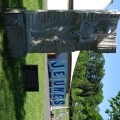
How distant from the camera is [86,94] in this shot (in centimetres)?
6419

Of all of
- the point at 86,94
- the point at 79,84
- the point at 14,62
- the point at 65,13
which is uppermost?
the point at 65,13

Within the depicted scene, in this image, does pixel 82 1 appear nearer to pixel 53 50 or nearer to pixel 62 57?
pixel 62 57

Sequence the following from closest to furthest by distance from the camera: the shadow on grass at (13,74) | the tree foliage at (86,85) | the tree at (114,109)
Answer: the shadow on grass at (13,74), the tree at (114,109), the tree foliage at (86,85)

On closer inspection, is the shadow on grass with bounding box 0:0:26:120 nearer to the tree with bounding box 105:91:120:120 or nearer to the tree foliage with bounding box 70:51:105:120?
the tree with bounding box 105:91:120:120

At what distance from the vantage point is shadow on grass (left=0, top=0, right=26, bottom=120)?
35.4 ft

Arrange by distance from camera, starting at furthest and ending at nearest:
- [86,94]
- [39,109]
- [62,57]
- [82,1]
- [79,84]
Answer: [86,94] → [79,84] → [82,1] → [62,57] → [39,109]

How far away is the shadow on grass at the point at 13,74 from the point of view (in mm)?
10797

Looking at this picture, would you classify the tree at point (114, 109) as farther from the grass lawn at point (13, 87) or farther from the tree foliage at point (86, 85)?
the tree foliage at point (86, 85)

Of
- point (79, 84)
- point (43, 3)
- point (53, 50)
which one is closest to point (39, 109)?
point (43, 3)

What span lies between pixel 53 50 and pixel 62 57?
33.0ft

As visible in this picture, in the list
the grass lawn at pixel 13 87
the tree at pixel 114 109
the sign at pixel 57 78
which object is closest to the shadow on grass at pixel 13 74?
the grass lawn at pixel 13 87

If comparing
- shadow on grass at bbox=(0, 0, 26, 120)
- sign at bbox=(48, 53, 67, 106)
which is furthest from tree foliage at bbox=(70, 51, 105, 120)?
shadow on grass at bbox=(0, 0, 26, 120)

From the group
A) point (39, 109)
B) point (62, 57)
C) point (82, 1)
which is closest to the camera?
point (39, 109)

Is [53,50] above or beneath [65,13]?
beneath
